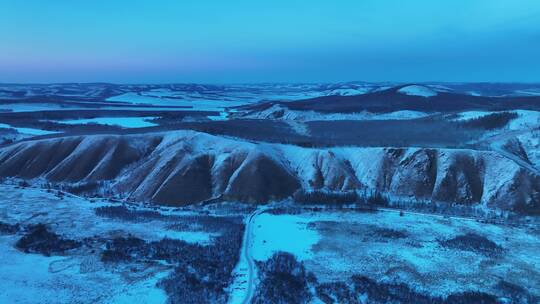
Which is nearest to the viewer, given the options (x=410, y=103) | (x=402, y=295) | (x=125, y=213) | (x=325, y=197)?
(x=402, y=295)

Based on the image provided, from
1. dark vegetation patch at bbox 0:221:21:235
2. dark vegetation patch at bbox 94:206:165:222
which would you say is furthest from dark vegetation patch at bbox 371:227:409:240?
dark vegetation patch at bbox 0:221:21:235

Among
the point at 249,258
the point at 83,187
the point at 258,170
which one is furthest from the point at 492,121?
the point at 83,187

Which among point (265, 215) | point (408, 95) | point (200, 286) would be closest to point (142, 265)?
point (200, 286)

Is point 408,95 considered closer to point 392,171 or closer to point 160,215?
point 392,171

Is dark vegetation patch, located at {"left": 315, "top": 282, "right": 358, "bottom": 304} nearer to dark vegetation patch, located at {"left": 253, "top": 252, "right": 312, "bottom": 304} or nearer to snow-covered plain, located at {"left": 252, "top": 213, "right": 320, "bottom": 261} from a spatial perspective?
dark vegetation patch, located at {"left": 253, "top": 252, "right": 312, "bottom": 304}

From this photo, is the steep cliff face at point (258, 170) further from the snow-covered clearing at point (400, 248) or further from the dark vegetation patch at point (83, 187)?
the snow-covered clearing at point (400, 248)

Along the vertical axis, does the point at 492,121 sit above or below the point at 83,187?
above

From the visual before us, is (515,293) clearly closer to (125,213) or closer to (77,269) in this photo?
(77,269)
